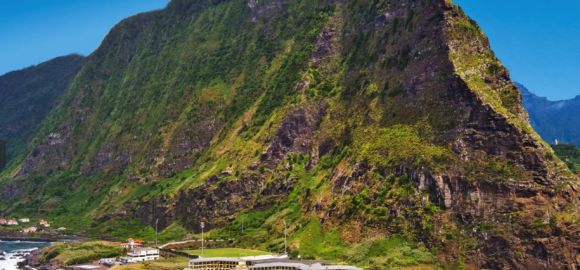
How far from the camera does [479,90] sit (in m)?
189

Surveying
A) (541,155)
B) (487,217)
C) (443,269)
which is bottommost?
(443,269)

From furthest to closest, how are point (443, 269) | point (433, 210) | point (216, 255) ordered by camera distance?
point (216, 255) < point (433, 210) < point (443, 269)

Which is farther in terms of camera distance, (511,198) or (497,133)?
(497,133)

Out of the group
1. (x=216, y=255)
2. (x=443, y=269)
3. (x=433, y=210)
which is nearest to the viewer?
(x=443, y=269)

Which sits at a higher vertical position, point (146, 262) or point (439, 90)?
point (439, 90)

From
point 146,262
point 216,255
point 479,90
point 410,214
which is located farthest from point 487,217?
point 146,262

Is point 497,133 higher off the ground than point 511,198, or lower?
higher

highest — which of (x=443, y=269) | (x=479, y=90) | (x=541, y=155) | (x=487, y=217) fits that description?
(x=479, y=90)

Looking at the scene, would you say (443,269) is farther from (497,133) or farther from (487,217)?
Answer: (497,133)

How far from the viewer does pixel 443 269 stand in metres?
164

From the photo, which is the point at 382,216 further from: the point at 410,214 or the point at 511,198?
the point at 511,198

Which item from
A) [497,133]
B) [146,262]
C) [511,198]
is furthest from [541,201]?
[146,262]

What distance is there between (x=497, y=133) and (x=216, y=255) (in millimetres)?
73476

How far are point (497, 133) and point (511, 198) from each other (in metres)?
18.5
